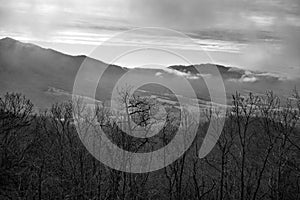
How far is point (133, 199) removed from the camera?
37281 millimetres

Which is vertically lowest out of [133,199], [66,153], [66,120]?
[133,199]

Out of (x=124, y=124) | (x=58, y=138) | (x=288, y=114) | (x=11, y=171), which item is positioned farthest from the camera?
(x=58, y=138)

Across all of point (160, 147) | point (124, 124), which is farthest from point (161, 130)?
point (124, 124)

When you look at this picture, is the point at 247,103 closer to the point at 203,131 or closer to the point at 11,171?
the point at 203,131

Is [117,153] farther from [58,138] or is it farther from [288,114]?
[288,114]

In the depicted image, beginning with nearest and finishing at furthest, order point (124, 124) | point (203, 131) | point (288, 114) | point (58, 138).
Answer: point (288, 114)
point (124, 124)
point (58, 138)
point (203, 131)

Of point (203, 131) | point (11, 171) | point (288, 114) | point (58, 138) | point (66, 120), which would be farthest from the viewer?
point (203, 131)

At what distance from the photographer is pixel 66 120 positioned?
4416cm

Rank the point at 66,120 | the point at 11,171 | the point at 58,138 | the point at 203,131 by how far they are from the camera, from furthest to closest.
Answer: the point at 203,131
the point at 66,120
the point at 58,138
the point at 11,171

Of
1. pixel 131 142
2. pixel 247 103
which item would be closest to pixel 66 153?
pixel 131 142

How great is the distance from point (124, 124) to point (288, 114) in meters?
14.0

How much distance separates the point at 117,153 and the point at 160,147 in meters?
8.87

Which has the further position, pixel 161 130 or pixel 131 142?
pixel 161 130

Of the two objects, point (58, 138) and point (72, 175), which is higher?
point (58, 138)
